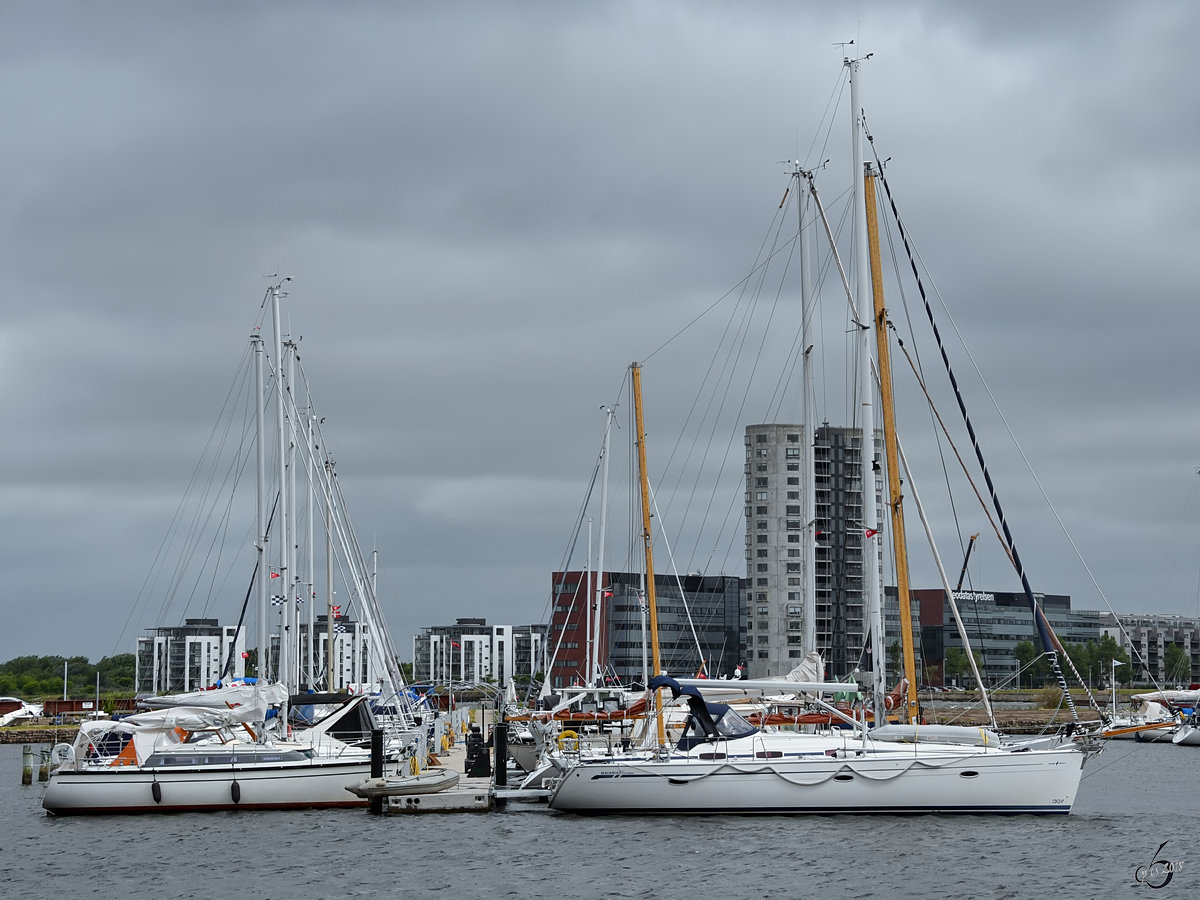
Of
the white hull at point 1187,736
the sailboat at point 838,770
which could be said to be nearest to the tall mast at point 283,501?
the sailboat at point 838,770

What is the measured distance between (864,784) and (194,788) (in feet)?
68.7

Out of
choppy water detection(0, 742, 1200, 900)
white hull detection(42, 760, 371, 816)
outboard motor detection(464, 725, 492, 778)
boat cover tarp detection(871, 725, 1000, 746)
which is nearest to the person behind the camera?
choppy water detection(0, 742, 1200, 900)

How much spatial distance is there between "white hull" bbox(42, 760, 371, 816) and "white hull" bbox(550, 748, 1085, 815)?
1076 centimetres

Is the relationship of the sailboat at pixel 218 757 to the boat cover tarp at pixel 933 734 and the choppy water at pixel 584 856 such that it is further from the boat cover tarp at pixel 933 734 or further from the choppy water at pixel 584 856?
the boat cover tarp at pixel 933 734

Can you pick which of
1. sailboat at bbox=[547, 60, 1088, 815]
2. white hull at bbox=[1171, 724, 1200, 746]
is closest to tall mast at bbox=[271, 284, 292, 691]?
sailboat at bbox=[547, 60, 1088, 815]

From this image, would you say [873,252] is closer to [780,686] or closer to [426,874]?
[780,686]

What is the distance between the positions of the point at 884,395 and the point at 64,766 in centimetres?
2929

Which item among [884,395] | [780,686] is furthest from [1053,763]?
[884,395]

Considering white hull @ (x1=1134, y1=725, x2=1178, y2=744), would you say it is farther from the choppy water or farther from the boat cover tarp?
the boat cover tarp

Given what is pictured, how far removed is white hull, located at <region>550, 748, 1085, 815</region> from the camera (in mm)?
40281

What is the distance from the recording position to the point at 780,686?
44.4 meters

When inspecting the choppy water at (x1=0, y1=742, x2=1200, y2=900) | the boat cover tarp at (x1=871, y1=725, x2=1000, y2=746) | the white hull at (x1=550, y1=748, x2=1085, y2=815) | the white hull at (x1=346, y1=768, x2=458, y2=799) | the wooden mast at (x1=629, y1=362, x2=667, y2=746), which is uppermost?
the wooden mast at (x1=629, y1=362, x2=667, y2=746)

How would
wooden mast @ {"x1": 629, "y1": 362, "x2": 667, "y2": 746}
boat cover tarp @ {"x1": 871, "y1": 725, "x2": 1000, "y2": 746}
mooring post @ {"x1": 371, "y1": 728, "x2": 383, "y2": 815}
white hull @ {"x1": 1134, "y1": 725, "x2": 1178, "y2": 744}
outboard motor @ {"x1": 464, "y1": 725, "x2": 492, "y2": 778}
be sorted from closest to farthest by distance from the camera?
boat cover tarp @ {"x1": 871, "y1": 725, "x2": 1000, "y2": 746}, mooring post @ {"x1": 371, "y1": 728, "x2": 383, "y2": 815}, outboard motor @ {"x1": 464, "y1": 725, "x2": 492, "y2": 778}, wooden mast @ {"x1": 629, "y1": 362, "x2": 667, "y2": 746}, white hull @ {"x1": 1134, "y1": 725, "x2": 1178, "y2": 744}

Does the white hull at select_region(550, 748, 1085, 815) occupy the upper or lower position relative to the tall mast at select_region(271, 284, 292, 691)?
lower
